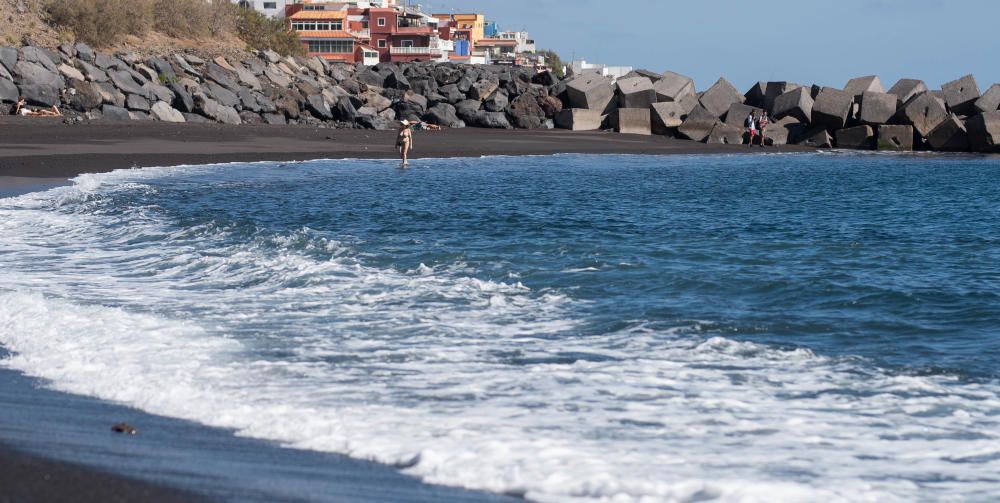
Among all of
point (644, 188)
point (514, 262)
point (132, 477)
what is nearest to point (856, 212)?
point (644, 188)

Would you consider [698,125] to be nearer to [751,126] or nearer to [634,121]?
[751,126]

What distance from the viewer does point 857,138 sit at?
3775cm

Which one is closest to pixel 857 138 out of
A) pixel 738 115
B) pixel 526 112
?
pixel 738 115

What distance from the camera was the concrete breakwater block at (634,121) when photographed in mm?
39344

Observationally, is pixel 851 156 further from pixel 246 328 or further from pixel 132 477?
pixel 132 477

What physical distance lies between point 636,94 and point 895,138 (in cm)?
969

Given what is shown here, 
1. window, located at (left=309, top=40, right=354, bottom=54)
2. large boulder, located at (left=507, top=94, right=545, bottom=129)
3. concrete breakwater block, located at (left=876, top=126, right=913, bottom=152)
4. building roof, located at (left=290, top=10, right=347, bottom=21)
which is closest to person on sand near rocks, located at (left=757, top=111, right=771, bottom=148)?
concrete breakwater block, located at (left=876, top=126, right=913, bottom=152)

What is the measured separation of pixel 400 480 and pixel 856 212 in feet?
52.1

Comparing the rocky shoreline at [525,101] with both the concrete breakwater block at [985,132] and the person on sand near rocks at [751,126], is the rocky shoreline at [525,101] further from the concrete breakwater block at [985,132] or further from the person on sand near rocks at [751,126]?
the person on sand near rocks at [751,126]

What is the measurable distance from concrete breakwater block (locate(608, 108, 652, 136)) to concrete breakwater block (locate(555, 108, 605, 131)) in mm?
1305

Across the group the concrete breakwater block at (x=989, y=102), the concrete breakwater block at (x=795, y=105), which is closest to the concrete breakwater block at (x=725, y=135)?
the concrete breakwater block at (x=795, y=105)

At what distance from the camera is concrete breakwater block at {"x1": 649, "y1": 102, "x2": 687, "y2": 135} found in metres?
39.0

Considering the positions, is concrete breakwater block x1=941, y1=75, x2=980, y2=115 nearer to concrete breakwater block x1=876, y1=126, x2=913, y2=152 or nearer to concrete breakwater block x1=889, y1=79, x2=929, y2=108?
concrete breakwater block x1=889, y1=79, x2=929, y2=108

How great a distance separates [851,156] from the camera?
3484 cm
